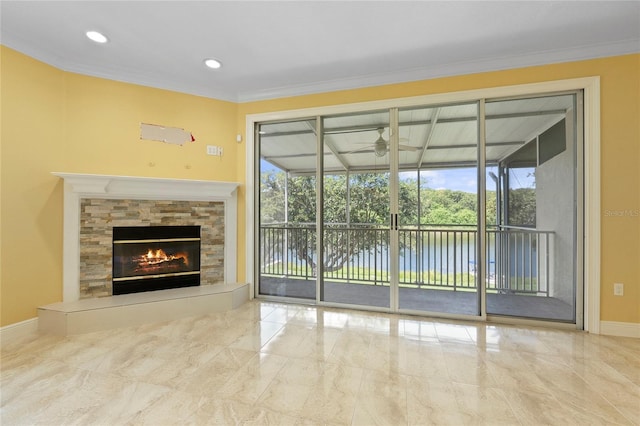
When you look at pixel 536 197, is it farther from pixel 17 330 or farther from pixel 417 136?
pixel 17 330

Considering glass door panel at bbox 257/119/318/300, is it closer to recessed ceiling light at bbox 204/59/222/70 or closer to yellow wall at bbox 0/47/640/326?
yellow wall at bbox 0/47/640/326

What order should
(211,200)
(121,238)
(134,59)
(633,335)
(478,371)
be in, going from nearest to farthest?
(478,371)
(633,335)
(134,59)
(121,238)
(211,200)

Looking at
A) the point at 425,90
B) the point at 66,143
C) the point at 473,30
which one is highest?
the point at 473,30

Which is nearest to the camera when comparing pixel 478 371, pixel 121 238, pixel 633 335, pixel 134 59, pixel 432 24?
pixel 478 371

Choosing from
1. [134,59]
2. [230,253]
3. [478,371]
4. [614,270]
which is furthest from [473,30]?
[230,253]

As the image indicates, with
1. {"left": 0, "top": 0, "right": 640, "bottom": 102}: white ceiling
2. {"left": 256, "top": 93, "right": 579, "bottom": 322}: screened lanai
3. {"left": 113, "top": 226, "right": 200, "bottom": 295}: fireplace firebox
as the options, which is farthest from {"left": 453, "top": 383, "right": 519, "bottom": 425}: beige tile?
{"left": 113, "top": 226, "right": 200, "bottom": 295}: fireplace firebox

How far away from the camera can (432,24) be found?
237cm

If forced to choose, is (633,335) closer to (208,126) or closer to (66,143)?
(208,126)

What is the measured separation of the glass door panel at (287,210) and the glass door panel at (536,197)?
209 centimetres

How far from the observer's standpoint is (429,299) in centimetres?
359

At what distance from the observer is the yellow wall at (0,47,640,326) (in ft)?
8.51

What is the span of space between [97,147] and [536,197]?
15.9ft

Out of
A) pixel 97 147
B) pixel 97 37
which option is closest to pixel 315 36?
pixel 97 37

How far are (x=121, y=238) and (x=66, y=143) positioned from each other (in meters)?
1.15
